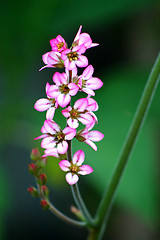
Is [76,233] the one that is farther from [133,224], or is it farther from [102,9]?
[102,9]

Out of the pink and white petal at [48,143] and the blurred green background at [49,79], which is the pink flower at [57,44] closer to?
the pink and white petal at [48,143]

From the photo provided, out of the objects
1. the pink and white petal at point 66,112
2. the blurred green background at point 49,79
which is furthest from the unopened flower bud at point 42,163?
the blurred green background at point 49,79

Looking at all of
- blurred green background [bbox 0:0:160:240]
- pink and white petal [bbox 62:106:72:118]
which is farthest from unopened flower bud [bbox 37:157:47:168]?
blurred green background [bbox 0:0:160:240]

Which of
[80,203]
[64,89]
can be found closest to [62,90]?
[64,89]

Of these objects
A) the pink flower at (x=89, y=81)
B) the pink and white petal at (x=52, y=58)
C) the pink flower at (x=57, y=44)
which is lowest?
the pink flower at (x=89, y=81)

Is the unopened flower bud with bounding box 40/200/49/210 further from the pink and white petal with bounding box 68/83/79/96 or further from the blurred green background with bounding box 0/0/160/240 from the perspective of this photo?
the blurred green background with bounding box 0/0/160/240

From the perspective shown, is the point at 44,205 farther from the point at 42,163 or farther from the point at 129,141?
the point at 129,141
